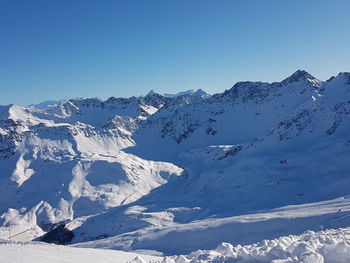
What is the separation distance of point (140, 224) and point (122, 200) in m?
72.5

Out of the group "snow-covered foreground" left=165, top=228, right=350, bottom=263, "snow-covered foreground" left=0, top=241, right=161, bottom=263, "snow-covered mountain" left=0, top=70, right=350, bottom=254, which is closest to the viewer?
"snow-covered foreground" left=165, top=228, right=350, bottom=263

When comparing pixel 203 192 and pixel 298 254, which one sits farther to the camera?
pixel 203 192

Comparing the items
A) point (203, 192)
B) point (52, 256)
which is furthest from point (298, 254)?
point (203, 192)

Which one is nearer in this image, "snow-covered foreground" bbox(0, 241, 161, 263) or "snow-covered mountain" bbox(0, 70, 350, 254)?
"snow-covered foreground" bbox(0, 241, 161, 263)

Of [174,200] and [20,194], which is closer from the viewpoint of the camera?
[174,200]

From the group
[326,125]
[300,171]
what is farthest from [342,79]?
[300,171]

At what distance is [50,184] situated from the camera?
568 feet

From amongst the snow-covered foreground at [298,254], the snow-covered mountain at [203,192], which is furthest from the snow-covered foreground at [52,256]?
the snow-covered mountain at [203,192]

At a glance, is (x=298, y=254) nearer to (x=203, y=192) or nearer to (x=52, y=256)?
(x=52, y=256)

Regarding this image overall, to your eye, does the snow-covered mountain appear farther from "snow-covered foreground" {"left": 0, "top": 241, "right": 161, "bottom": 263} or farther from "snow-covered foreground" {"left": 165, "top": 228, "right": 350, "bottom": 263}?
"snow-covered foreground" {"left": 165, "top": 228, "right": 350, "bottom": 263}

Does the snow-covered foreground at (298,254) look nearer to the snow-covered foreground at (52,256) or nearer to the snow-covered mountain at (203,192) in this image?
the snow-covered foreground at (52,256)

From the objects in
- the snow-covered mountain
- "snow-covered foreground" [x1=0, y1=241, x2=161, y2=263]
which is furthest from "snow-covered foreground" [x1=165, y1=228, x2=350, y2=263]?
the snow-covered mountain

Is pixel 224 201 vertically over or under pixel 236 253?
under

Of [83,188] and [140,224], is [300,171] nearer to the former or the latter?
[140,224]
